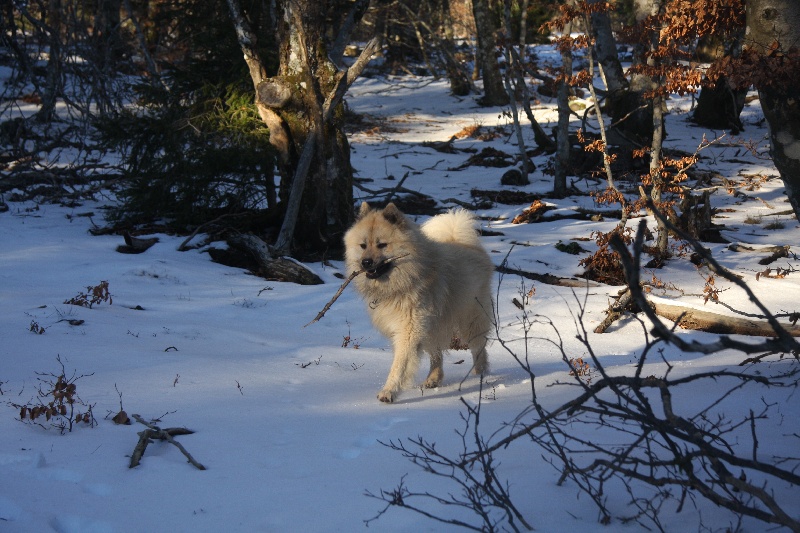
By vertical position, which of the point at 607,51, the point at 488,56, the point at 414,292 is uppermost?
the point at 488,56

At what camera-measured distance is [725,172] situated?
643 inches

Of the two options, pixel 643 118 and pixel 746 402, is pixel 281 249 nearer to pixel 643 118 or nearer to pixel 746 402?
pixel 746 402

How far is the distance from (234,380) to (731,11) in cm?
485

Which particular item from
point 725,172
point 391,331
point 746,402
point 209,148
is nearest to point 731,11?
point 746,402

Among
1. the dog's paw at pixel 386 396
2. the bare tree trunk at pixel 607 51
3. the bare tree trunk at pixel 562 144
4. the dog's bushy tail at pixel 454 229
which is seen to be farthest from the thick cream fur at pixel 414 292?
the bare tree trunk at pixel 607 51

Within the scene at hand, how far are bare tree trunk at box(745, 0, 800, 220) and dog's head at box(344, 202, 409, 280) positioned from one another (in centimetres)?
285

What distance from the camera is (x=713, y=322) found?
23.4ft

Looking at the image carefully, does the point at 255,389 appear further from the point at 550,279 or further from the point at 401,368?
the point at 550,279

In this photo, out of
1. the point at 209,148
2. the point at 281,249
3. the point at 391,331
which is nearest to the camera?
the point at 391,331

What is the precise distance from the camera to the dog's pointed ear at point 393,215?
19.0 feet

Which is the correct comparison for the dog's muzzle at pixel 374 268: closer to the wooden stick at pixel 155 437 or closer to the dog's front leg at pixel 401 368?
the dog's front leg at pixel 401 368

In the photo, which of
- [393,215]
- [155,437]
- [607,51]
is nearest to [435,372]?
[393,215]

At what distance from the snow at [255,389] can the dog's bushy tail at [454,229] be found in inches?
21.8

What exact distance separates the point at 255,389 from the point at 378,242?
1546 mm
